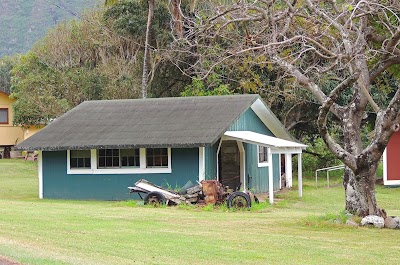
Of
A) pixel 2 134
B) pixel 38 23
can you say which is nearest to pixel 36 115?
pixel 2 134

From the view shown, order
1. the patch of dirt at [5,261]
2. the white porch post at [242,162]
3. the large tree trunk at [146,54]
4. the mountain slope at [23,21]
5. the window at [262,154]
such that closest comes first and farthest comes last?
1. the patch of dirt at [5,261]
2. the white porch post at [242,162]
3. the window at [262,154]
4. the large tree trunk at [146,54]
5. the mountain slope at [23,21]

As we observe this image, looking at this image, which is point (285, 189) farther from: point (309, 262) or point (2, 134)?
point (2, 134)

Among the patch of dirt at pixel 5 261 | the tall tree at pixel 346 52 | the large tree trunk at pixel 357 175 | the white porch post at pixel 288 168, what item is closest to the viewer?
the patch of dirt at pixel 5 261

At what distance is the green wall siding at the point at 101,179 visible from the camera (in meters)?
27.9

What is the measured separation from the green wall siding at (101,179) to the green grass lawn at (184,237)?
3423mm

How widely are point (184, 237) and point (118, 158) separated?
13.6 metres

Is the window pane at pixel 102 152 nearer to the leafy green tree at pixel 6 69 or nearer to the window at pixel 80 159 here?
the window at pixel 80 159

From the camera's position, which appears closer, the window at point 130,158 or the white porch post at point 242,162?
the window at point 130,158

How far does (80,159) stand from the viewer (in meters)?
29.6

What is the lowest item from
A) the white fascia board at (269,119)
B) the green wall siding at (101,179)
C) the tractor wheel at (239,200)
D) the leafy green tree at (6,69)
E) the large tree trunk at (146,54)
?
the tractor wheel at (239,200)

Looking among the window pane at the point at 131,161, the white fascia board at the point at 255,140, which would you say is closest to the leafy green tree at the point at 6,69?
the window pane at the point at 131,161

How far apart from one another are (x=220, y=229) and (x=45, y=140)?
1341 centimetres

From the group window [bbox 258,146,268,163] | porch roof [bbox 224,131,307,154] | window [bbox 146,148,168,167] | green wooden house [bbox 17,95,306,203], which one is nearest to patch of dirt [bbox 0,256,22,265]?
green wooden house [bbox 17,95,306,203]

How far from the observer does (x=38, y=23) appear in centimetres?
11200
